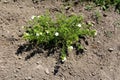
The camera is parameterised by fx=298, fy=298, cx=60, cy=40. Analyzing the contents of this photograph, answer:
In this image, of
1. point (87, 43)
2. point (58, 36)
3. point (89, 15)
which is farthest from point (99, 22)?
point (58, 36)

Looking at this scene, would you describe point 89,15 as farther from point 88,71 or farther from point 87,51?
point 88,71

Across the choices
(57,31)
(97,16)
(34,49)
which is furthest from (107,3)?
(34,49)

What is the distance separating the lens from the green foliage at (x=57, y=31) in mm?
4227

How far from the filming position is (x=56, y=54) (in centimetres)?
422

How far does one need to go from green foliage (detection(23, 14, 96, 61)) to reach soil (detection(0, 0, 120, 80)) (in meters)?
0.13

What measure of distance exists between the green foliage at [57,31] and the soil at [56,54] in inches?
5.1

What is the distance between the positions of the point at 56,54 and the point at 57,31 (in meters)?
0.34

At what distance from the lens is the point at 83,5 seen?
489cm

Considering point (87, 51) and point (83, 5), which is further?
point (83, 5)

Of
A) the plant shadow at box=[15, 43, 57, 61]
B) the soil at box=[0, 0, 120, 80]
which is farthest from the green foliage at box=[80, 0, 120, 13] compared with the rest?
the plant shadow at box=[15, 43, 57, 61]

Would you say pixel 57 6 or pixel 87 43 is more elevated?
pixel 57 6

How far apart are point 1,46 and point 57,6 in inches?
46.1

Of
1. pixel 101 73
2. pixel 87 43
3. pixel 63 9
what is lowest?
pixel 101 73

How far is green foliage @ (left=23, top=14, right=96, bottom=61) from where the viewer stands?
4.23m
